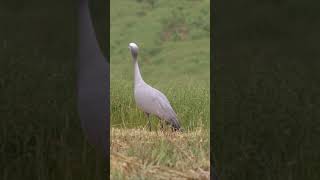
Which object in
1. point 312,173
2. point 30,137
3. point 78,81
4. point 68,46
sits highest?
point 68,46

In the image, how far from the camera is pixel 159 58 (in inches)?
340

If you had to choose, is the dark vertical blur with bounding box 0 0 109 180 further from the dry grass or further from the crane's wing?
the crane's wing

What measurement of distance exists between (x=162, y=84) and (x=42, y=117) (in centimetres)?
284

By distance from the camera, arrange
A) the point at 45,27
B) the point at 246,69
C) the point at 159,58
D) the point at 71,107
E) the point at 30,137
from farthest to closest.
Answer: the point at 159,58, the point at 45,27, the point at 246,69, the point at 71,107, the point at 30,137

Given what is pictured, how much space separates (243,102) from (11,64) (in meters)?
1.93

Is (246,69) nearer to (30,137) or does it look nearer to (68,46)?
(68,46)

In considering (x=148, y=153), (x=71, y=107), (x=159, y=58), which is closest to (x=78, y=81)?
(x=71, y=107)

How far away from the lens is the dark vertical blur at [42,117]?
4.43m

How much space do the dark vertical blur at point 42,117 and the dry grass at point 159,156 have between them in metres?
0.19

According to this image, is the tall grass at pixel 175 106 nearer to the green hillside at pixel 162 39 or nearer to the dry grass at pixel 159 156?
the green hillside at pixel 162 39

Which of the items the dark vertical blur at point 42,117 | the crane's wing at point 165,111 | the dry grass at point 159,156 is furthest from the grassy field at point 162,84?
the dark vertical blur at point 42,117

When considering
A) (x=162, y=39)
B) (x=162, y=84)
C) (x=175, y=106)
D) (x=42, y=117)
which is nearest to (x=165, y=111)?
(x=175, y=106)

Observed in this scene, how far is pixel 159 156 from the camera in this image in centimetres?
448

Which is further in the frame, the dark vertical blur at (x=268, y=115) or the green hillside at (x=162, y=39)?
the green hillside at (x=162, y=39)
